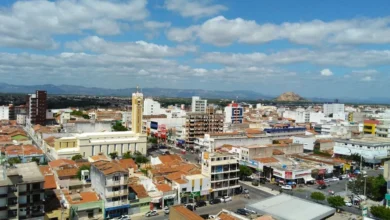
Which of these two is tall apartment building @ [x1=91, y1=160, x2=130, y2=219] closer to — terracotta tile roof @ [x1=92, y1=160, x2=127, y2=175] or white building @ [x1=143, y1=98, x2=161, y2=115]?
terracotta tile roof @ [x1=92, y1=160, x2=127, y2=175]

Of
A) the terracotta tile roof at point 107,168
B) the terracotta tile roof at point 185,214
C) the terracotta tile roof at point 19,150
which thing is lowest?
the terracotta tile roof at point 19,150

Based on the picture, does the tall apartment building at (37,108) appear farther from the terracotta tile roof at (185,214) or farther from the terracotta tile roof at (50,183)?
the terracotta tile roof at (185,214)

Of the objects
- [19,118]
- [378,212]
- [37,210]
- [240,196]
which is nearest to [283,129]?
[240,196]

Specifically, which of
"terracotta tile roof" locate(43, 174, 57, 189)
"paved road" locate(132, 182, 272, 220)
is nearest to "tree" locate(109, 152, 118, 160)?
"terracotta tile roof" locate(43, 174, 57, 189)

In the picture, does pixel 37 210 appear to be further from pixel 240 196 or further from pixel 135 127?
pixel 135 127

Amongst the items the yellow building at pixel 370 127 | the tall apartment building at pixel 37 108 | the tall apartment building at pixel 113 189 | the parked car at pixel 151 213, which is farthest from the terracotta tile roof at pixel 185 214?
the tall apartment building at pixel 37 108

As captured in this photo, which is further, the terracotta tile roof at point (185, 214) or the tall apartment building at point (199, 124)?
the tall apartment building at point (199, 124)

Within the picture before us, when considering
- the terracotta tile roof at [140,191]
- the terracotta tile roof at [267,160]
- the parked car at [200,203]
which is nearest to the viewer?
the terracotta tile roof at [140,191]

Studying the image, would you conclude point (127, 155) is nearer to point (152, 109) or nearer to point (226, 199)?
point (226, 199)
